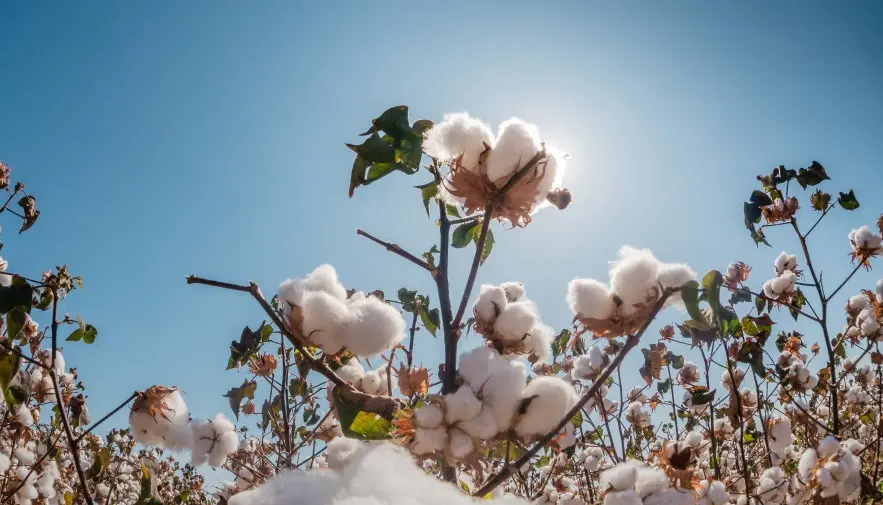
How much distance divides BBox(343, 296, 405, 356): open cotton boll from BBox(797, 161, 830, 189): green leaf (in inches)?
141

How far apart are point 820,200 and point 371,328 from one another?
399cm

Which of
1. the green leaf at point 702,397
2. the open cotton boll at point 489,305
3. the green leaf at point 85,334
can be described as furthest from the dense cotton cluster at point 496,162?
the green leaf at point 702,397

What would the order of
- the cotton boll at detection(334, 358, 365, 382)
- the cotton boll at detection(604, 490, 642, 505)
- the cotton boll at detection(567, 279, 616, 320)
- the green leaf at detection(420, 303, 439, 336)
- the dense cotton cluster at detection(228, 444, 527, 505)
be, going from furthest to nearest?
the green leaf at detection(420, 303, 439, 336)
the cotton boll at detection(334, 358, 365, 382)
the cotton boll at detection(604, 490, 642, 505)
the cotton boll at detection(567, 279, 616, 320)
the dense cotton cluster at detection(228, 444, 527, 505)

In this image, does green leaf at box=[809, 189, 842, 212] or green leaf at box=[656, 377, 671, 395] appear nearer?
green leaf at box=[809, 189, 842, 212]

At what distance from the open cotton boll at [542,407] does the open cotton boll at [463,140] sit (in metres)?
0.52

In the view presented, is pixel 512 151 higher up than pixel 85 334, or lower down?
lower down

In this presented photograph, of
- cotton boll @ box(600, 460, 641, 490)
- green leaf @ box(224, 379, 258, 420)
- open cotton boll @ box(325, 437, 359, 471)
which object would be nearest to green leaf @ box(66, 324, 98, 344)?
green leaf @ box(224, 379, 258, 420)

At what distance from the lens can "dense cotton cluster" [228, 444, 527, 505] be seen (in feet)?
1.66

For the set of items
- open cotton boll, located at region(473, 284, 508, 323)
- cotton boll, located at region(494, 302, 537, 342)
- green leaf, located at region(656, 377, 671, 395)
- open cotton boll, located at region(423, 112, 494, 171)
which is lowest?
cotton boll, located at region(494, 302, 537, 342)

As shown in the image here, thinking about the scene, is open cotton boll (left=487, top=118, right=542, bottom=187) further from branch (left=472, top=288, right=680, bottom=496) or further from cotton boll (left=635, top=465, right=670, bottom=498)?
cotton boll (left=635, top=465, right=670, bottom=498)

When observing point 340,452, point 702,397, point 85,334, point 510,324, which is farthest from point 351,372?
point 702,397

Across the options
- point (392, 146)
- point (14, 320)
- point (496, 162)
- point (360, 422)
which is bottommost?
point (360, 422)

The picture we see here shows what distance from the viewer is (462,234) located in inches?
60.7

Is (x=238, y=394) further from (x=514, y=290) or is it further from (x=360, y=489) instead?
(x=360, y=489)
